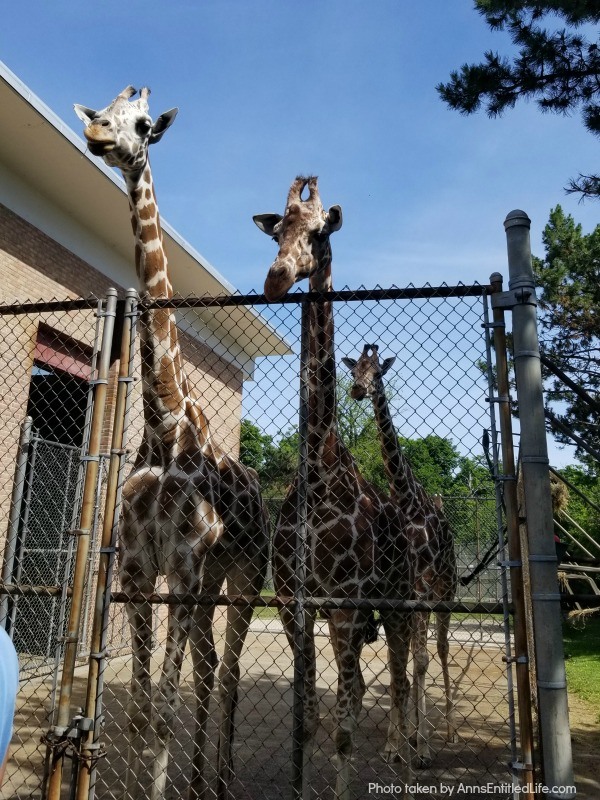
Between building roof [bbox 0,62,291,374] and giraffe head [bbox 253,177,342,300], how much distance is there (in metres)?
1.88

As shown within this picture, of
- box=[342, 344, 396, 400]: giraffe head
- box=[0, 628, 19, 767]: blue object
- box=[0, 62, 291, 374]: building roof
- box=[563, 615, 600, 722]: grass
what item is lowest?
box=[563, 615, 600, 722]: grass

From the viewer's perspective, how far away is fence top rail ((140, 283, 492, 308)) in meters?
3.07

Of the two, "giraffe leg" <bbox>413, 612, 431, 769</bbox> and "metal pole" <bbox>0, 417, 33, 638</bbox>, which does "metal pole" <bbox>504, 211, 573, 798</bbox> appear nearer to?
"metal pole" <bbox>0, 417, 33, 638</bbox>

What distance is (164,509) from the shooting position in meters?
3.86

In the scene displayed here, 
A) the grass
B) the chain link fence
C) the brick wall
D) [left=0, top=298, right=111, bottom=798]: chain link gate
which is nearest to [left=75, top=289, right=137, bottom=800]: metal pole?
the chain link fence

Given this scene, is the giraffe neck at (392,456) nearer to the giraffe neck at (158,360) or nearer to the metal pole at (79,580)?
the giraffe neck at (158,360)

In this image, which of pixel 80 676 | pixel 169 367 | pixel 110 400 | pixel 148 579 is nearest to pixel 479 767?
pixel 148 579

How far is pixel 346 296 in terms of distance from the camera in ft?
10.7

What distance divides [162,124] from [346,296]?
7.28 feet

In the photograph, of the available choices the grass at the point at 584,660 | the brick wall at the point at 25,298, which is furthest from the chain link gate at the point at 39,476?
the grass at the point at 584,660

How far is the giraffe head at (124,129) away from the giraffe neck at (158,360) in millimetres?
170

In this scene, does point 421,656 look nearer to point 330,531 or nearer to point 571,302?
point 330,531

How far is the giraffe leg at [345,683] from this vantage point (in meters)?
→ 3.71

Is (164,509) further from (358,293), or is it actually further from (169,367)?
(358,293)
